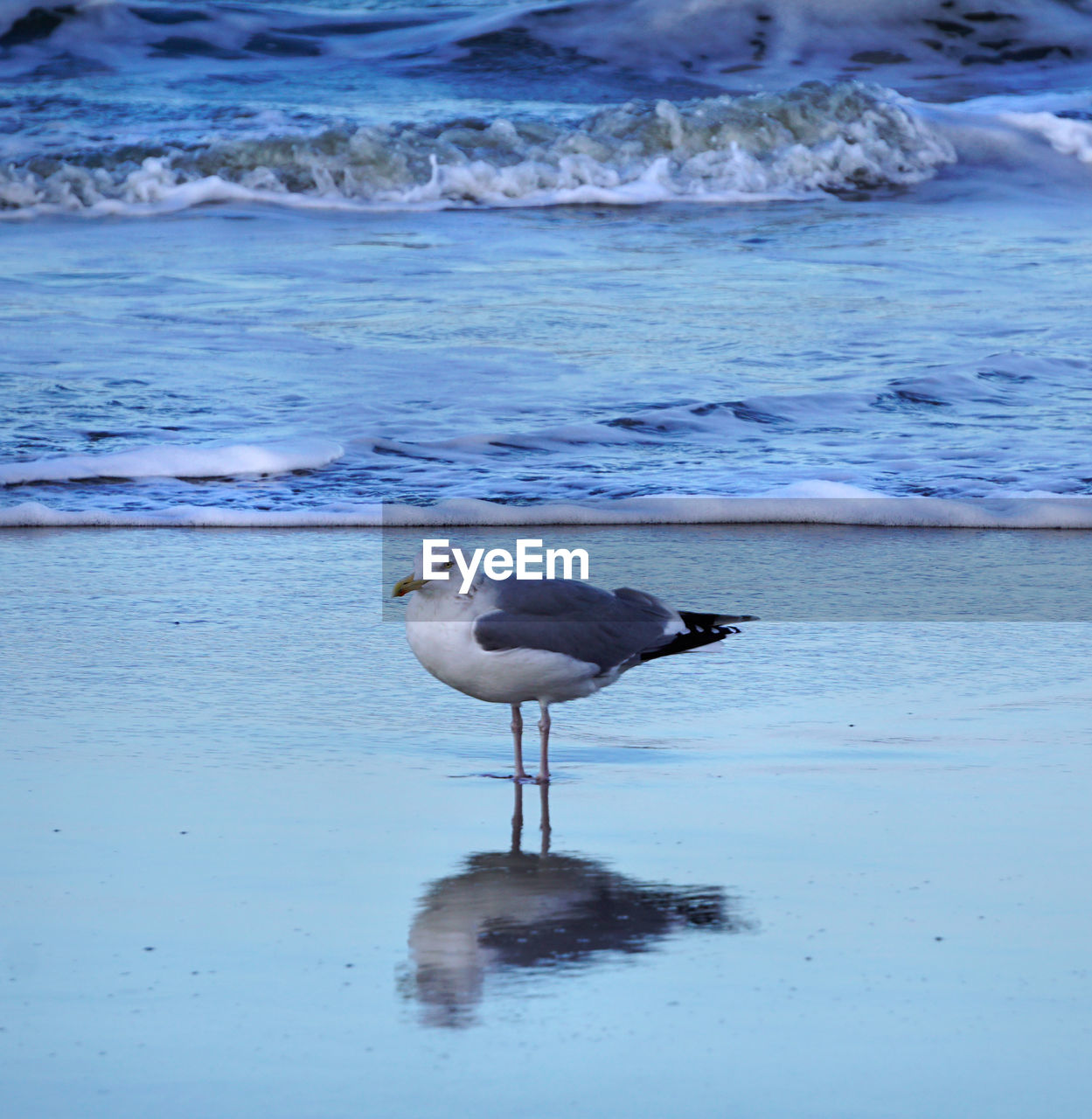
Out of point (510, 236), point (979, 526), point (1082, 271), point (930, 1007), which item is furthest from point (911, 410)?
point (930, 1007)

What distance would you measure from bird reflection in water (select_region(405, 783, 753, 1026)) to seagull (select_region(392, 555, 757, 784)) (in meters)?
0.47

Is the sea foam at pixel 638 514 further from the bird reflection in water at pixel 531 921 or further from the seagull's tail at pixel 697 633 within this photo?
the bird reflection in water at pixel 531 921

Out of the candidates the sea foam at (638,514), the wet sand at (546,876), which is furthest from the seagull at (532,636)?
the sea foam at (638,514)

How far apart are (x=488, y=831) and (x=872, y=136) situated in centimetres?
1321

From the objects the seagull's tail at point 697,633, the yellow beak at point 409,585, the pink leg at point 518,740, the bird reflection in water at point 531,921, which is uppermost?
the yellow beak at point 409,585

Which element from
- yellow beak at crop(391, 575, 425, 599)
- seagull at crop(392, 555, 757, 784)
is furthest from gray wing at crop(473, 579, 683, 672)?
yellow beak at crop(391, 575, 425, 599)

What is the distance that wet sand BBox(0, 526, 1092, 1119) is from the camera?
188 centimetres

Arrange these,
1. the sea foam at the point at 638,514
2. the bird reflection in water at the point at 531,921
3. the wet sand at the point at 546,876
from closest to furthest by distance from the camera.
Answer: the wet sand at the point at 546,876 → the bird reflection in water at the point at 531,921 → the sea foam at the point at 638,514

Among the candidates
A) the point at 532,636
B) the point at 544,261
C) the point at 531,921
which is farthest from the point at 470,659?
the point at 544,261

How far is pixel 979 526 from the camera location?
595 centimetres

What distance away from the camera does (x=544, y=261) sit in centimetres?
1163

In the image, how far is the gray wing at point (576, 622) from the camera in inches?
121

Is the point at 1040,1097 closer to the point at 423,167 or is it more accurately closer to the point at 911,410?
the point at 911,410

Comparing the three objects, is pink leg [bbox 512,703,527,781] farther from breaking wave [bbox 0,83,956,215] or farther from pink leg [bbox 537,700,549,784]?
breaking wave [bbox 0,83,956,215]
